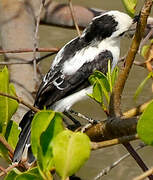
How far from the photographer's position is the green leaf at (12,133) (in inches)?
44.1

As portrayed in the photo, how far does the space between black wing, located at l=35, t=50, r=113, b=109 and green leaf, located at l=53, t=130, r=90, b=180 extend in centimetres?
122

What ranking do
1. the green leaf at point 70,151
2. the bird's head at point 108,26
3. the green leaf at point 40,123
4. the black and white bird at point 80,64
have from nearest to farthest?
the green leaf at point 70,151 → the green leaf at point 40,123 → the bird's head at point 108,26 → the black and white bird at point 80,64

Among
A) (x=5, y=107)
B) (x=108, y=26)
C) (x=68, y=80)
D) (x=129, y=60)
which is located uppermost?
(x=129, y=60)

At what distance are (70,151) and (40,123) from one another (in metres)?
0.12

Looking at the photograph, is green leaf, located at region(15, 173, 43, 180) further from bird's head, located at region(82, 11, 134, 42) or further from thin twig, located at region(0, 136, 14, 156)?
bird's head, located at region(82, 11, 134, 42)

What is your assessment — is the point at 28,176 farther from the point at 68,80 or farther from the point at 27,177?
the point at 68,80

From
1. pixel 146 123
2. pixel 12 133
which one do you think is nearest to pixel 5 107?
pixel 12 133

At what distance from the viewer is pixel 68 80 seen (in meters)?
1.90

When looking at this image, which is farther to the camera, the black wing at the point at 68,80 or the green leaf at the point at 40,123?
the black wing at the point at 68,80

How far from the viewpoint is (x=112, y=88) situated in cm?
103

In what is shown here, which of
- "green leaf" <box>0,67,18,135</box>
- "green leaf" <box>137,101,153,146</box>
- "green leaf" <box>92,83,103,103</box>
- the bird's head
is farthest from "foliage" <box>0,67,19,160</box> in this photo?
the bird's head

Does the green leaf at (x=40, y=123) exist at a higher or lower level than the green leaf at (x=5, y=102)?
higher

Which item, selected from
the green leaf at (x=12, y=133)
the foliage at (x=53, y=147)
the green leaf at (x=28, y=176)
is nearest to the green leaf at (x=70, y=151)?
the foliage at (x=53, y=147)

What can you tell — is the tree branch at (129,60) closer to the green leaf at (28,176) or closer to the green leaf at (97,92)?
the green leaf at (97,92)
